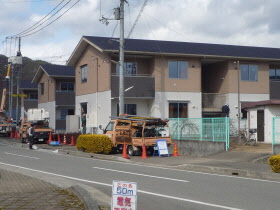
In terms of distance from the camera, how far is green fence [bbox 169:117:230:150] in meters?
20.1

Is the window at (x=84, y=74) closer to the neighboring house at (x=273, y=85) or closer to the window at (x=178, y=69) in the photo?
the window at (x=178, y=69)

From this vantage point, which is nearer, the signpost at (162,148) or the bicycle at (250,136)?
the signpost at (162,148)

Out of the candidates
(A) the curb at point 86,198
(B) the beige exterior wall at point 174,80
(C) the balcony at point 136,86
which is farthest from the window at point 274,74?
(A) the curb at point 86,198

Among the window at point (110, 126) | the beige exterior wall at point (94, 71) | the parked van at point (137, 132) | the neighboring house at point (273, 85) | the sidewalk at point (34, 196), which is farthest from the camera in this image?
the neighboring house at point (273, 85)

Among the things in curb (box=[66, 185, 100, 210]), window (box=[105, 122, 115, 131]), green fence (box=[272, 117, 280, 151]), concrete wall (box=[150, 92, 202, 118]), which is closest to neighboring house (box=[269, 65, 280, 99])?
concrete wall (box=[150, 92, 202, 118])

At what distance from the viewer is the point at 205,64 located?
35.0 meters

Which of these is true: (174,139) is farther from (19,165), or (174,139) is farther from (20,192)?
(20,192)

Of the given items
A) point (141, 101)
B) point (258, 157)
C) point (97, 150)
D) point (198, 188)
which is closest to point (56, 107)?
point (141, 101)

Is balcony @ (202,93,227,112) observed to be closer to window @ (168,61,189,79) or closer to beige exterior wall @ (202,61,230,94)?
beige exterior wall @ (202,61,230,94)

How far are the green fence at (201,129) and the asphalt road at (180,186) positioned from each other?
550 cm

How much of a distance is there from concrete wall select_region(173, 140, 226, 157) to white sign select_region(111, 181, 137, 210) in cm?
1456

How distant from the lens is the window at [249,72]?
32.3 metres

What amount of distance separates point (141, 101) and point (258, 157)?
49.1 ft

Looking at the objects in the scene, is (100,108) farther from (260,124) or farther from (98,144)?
(260,124)
